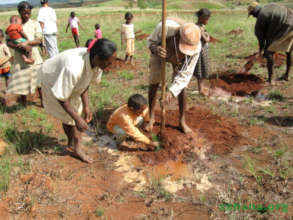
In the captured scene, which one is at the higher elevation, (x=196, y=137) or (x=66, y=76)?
(x=66, y=76)

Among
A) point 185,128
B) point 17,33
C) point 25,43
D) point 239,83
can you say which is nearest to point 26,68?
point 25,43

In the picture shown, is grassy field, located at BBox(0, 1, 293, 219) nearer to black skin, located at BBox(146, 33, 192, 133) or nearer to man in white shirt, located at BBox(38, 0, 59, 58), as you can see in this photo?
black skin, located at BBox(146, 33, 192, 133)

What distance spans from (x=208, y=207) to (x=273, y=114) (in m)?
2.44

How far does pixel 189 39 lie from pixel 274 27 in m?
3.41

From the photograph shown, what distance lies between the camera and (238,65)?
693 centimetres

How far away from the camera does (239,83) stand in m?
5.37

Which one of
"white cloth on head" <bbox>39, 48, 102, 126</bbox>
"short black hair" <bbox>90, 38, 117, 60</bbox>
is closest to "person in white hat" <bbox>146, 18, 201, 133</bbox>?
"short black hair" <bbox>90, 38, 117, 60</bbox>

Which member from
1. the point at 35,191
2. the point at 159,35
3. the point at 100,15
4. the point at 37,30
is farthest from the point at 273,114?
the point at 100,15

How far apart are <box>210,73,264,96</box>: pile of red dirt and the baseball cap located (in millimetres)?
2806

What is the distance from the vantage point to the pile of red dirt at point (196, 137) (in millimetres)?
3066

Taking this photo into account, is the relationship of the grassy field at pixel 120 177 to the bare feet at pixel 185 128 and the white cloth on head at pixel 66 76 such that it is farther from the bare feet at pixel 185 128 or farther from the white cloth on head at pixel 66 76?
the white cloth on head at pixel 66 76

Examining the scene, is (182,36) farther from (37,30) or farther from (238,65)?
(238,65)

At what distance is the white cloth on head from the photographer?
219 centimetres

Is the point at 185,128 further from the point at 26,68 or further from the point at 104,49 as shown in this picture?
the point at 26,68
